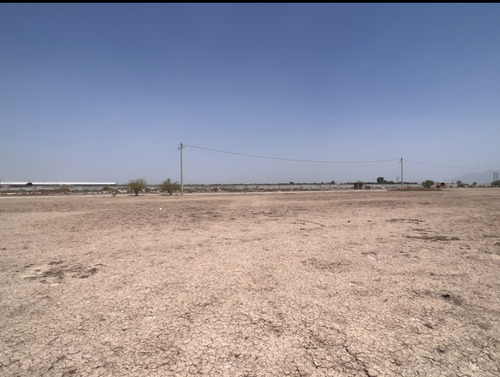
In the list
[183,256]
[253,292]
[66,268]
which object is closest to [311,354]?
[253,292]

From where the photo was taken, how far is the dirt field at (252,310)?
207cm

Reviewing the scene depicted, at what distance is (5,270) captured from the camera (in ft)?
14.1

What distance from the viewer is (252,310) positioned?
9.42 feet

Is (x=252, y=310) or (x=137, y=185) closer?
(x=252, y=310)

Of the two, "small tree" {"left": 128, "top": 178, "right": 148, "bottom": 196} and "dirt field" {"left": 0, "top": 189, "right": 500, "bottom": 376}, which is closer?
"dirt field" {"left": 0, "top": 189, "right": 500, "bottom": 376}

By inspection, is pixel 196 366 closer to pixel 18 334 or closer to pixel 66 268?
pixel 18 334

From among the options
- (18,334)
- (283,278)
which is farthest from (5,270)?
(283,278)

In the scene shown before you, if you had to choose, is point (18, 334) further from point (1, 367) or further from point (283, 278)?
point (283, 278)

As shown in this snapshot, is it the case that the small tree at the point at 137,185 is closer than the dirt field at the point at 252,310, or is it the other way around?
the dirt field at the point at 252,310

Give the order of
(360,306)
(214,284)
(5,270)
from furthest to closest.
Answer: (5,270) → (214,284) → (360,306)

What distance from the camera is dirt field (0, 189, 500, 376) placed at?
2.07 meters

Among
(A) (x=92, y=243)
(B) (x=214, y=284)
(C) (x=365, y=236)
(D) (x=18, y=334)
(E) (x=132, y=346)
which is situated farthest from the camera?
(C) (x=365, y=236)

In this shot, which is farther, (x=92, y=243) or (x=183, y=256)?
(x=92, y=243)

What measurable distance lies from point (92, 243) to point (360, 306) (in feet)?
20.5
